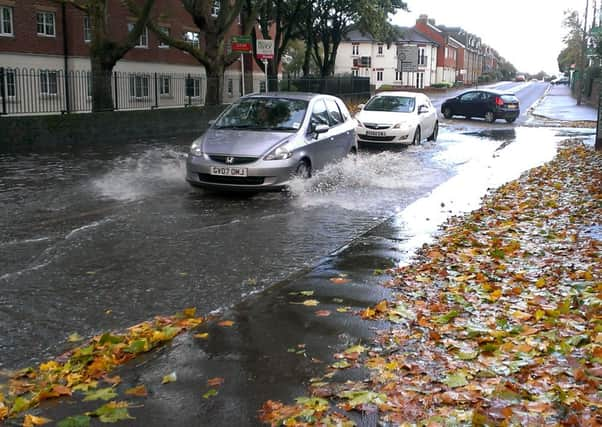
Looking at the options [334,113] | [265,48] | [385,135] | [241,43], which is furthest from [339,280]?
[241,43]

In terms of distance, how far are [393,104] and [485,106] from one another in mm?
14759

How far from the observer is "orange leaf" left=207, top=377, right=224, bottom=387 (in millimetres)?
4164

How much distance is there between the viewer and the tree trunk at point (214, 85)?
89.5 ft

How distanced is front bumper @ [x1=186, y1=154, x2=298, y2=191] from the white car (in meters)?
8.96

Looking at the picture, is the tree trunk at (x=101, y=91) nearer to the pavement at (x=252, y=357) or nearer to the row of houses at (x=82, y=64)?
the row of houses at (x=82, y=64)

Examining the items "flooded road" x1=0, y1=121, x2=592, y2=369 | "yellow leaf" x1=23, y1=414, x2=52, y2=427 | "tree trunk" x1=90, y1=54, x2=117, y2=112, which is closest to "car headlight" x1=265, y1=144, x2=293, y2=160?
"flooded road" x1=0, y1=121, x2=592, y2=369

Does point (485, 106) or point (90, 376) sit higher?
point (485, 106)

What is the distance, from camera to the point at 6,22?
33.2m

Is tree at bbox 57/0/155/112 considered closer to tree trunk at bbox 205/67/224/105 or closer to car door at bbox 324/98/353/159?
tree trunk at bbox 205/67/224/105

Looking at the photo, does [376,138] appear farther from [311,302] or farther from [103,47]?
[311,302]

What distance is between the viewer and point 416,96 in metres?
21.4

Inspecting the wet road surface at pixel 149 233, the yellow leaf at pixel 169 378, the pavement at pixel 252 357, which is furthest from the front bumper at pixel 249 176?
the yellow leaf at pixel 169 378

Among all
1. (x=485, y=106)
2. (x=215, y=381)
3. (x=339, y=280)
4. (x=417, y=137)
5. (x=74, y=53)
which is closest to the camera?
(x=215, y=381)

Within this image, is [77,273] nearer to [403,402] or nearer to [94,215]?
[94,215]
